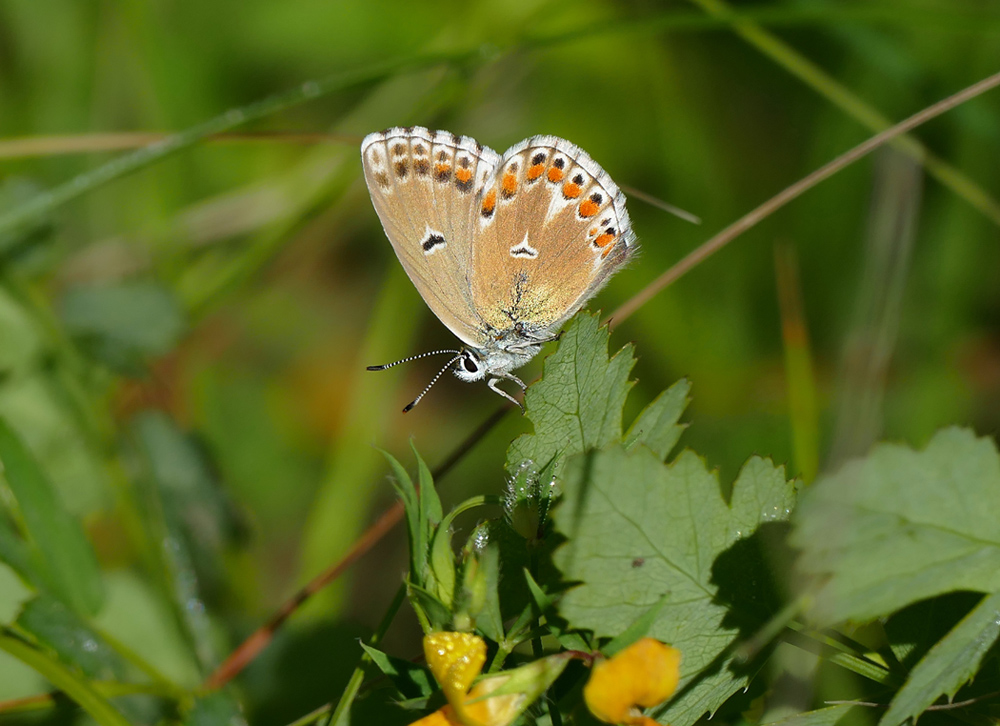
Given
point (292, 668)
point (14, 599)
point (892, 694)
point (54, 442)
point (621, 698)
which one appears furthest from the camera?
point (54, 442)

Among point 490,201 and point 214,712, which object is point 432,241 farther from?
point 214,712

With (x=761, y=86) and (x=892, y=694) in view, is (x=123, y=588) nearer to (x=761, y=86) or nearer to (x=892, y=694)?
(x=892, y=694)

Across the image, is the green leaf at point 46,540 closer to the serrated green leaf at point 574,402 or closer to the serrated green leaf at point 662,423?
the serrated green leaf at point 574,402

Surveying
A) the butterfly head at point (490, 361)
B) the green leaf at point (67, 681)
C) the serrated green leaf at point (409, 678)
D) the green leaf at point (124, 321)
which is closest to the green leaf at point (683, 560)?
the serrated green leaf at point (409, 678)

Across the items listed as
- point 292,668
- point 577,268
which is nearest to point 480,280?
point 577,268

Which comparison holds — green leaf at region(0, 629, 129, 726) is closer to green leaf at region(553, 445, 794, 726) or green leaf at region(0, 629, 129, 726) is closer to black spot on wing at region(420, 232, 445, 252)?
green leaf at region(553, 445, 794, 726)

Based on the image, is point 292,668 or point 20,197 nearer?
point 292,668
